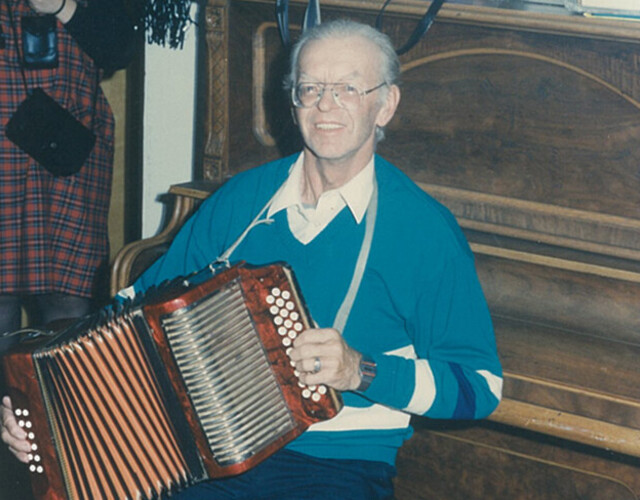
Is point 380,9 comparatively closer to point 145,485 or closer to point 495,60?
point 495,60

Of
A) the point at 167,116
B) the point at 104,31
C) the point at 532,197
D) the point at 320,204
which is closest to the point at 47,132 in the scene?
the point at 104,31

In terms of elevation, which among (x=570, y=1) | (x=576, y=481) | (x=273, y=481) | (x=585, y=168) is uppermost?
(x=570, y=1)

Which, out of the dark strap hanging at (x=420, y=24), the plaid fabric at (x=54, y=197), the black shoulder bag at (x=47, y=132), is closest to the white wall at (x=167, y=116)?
the plaid fabric at (x=54, y=197)

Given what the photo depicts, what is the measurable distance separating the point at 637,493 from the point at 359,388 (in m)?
0.84

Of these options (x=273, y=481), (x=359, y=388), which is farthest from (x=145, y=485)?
(x=359, y=388)

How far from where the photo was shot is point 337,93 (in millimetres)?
1739

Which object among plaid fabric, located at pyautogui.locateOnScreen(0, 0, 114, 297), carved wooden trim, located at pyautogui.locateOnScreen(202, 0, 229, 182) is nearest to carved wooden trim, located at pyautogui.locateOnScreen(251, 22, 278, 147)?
carved wooden trim, located at pyautogui.locateOnScreen(202, 0, 229, 182)

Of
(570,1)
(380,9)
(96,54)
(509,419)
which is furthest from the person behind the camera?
(96,54)

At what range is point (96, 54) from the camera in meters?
2.54

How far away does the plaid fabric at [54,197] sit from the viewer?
8.30ft

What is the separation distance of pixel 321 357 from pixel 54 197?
1367 mm

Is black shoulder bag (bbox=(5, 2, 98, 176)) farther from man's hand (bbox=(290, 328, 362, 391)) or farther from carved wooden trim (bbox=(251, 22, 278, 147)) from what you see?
man's hand (bbox=(290, 328, 362, 391))

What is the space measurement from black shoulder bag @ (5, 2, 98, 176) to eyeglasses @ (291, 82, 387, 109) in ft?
3.41

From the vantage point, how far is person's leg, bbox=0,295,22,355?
2740mm
